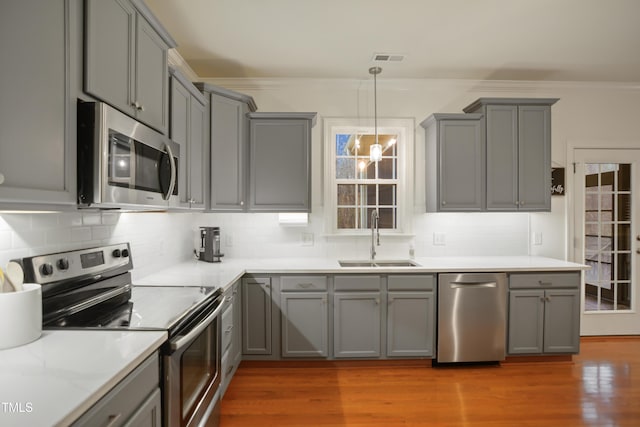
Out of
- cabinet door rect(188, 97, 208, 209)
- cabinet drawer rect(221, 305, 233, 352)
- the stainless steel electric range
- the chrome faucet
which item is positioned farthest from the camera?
the chrome faucet

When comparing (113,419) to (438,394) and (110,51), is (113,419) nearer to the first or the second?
(110,51)

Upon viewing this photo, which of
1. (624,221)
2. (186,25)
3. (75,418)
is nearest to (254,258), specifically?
(186,25)

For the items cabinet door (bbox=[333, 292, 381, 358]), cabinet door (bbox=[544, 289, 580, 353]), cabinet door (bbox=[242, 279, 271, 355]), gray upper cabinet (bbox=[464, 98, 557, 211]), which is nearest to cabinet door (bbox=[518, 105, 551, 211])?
gray upper cabinet (bbox=[464, 98, 557, 211])

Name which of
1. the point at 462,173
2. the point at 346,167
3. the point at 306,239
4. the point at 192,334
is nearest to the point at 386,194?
the point at 346,167

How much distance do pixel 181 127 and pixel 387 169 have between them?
216cm

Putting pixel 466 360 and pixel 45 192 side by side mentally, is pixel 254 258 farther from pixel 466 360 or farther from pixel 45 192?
pixel 45 192

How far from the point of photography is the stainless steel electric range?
1.42 m

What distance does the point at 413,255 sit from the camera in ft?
12.0

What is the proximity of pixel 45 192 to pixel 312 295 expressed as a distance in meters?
2.18

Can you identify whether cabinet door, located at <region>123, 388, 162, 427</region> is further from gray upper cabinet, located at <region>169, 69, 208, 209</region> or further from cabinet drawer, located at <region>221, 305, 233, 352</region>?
gray upper cabinet, located at <region>169, 69, 208, 209</region>

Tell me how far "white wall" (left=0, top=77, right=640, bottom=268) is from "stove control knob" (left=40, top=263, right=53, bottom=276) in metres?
1.98

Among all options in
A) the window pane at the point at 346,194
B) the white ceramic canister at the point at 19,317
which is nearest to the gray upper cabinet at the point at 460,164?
the window pane at the point at 346,194

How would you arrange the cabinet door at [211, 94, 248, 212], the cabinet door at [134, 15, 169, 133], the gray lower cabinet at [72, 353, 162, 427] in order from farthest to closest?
the cabinet door at [211, 94, 248, 212] < the cabinet door at [134, 15, 169, 133] < the gray lower cabinet at [72, 353, 162, 427]

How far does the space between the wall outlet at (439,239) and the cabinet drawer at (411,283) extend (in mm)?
767
